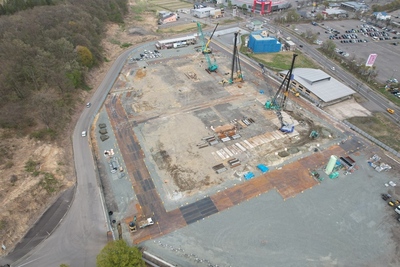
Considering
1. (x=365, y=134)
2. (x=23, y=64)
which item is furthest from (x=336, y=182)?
(x=23, y=64)

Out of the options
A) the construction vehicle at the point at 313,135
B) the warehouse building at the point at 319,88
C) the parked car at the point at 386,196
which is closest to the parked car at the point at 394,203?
the parked car at the point at 386,196

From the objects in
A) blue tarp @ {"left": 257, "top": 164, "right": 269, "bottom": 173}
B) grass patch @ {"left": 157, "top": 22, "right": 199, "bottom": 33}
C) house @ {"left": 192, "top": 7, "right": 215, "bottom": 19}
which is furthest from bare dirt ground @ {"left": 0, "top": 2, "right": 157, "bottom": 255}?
house @ {"left": 192, "top": 7, "right": 215, "bottom": 19}

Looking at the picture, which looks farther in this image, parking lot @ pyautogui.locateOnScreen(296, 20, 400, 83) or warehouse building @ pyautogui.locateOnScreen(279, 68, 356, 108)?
parking lot @ pyautogui.locateOnScreen(296, 20, 400, 83)

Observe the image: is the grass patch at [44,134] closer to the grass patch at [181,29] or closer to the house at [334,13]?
the grass patch at [181,29]

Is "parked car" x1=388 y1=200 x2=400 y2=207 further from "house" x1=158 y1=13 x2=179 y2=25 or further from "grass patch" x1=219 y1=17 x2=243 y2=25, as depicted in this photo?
"house" x1=158 y1=13 x2=179 y2=25

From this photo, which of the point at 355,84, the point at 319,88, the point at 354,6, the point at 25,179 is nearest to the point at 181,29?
the point at 319,88

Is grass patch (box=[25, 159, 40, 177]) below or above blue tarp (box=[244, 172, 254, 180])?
above

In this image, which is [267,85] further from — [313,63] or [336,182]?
[336,182]
